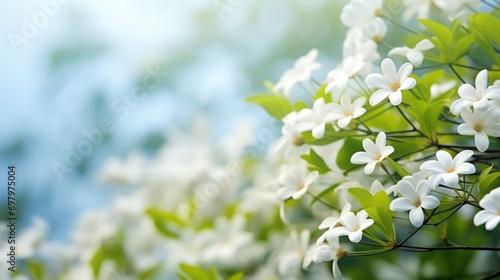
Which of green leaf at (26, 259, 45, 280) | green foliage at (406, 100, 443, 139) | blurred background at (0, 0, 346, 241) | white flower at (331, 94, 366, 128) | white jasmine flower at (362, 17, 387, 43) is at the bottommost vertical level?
green foliage at (406, 100, 443, 139)

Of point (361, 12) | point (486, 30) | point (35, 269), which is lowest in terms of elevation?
point (486, 30)

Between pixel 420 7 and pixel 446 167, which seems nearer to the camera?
pixel 446 167

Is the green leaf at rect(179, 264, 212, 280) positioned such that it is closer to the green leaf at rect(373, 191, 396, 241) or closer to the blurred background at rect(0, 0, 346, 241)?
the green leaf at rect(373, 191, 396, 241)

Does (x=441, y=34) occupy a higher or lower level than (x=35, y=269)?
lower

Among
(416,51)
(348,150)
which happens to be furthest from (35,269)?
(416,51)

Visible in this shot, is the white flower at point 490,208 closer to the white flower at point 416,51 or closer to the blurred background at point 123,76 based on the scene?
the white flower at point 416,51

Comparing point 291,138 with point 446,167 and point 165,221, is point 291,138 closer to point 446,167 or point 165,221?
point 446,167

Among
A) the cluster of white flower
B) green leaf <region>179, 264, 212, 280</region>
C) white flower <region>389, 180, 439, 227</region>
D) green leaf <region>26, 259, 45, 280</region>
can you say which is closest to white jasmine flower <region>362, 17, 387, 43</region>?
the cluster of white flower
